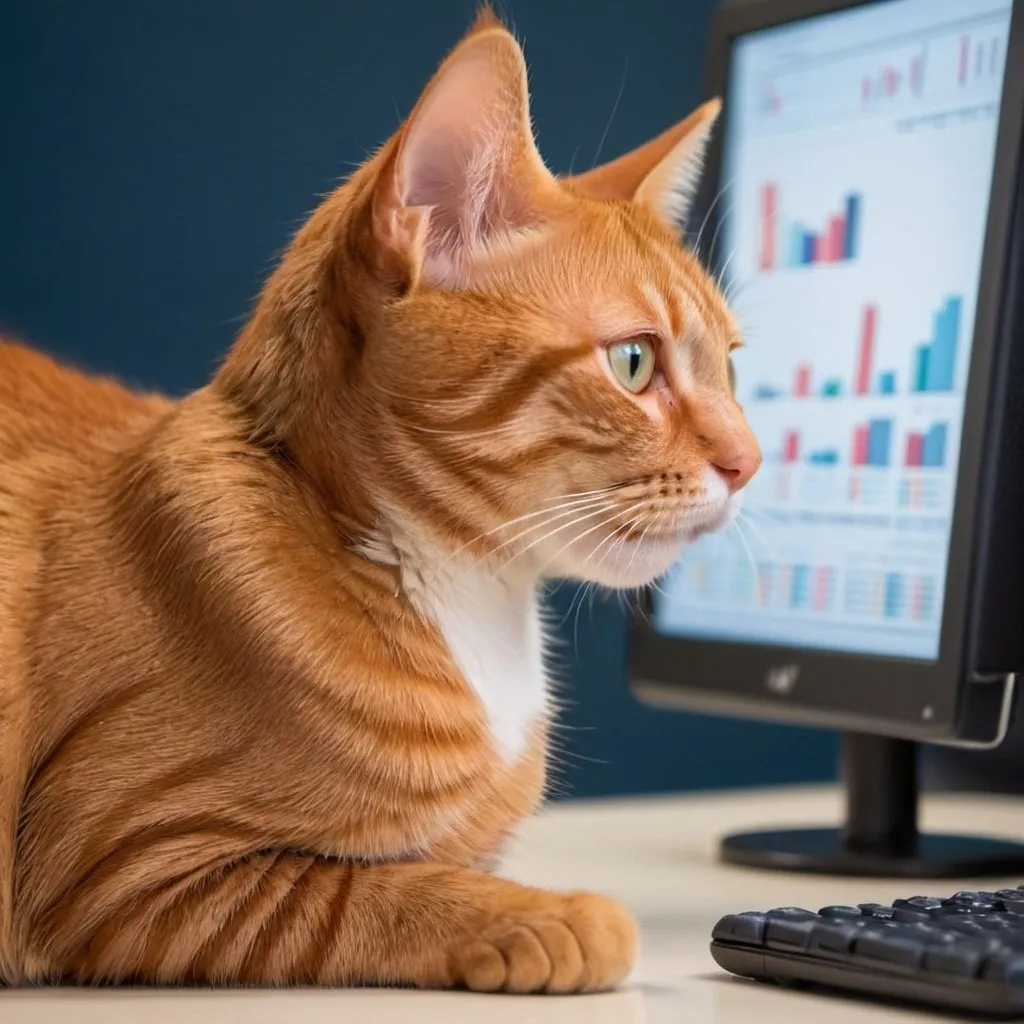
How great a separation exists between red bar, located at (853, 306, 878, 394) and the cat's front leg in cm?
62

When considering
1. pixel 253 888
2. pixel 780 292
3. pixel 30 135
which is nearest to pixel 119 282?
pixel 30 135

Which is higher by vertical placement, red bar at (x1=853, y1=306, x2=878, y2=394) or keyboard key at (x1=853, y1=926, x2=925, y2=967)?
red bar at (x1=853, y1=306, x2=878, y2=394)

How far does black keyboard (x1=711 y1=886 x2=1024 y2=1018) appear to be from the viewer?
70cm

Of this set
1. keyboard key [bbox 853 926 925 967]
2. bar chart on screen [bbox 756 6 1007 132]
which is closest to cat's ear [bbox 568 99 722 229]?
bar chart on screen [bbox 756 6 1007 132]

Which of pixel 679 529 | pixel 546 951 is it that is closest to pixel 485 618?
pixel 679 529

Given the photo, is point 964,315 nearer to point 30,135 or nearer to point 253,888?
point 253,888

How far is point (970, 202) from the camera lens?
1.21 m

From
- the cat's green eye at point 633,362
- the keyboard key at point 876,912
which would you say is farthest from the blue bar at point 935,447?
the keyboard key at point 876,912

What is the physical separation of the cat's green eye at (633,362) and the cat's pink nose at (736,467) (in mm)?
70

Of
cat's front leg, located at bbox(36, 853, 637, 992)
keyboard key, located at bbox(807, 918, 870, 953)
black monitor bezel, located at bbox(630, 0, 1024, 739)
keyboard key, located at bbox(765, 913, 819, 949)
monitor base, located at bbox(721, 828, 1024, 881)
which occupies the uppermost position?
black monitor bezel, located at bbox(630, 0, 1024, 739)

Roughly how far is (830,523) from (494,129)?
0.55 meters

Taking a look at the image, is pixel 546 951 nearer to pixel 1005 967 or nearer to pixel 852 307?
pixel 1005 967

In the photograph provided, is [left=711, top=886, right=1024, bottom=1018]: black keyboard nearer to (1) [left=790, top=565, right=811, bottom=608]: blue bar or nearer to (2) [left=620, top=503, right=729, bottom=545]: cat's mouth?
(2) [left=620, top=503, right=729, bottom=545]: cat's mouth

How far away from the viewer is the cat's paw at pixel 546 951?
2.58 ft
